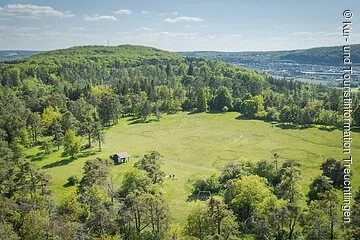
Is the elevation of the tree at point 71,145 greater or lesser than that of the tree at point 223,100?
lesser

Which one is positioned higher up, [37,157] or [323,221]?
[323,221]

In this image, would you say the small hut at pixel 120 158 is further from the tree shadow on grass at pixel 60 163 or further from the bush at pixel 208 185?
the bush at pixel 208 185

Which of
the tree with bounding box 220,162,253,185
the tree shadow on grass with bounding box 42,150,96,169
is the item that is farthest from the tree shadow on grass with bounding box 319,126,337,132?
the tree shadow on grass with bounding box 42,150,96,169

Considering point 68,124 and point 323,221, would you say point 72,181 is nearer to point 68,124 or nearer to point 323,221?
point 68,124

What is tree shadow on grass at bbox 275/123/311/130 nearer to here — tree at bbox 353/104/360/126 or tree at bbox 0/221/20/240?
tree at bbox 353/104/360/126

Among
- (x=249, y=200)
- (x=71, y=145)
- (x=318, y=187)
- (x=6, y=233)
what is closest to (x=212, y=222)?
A: (x=249, y=200)

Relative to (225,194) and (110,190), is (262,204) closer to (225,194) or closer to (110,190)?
(225,194)

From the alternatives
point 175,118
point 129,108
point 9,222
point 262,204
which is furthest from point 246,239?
point 129,108

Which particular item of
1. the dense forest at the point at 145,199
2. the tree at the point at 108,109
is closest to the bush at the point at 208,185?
the dense forest at the point at 145,199
